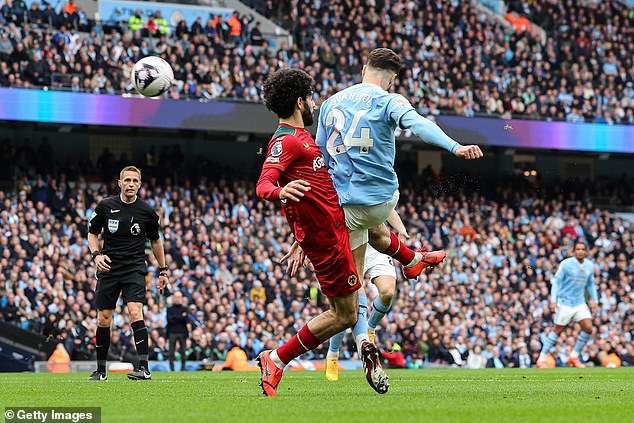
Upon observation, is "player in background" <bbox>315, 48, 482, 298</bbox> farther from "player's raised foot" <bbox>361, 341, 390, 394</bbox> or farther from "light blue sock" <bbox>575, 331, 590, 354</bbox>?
"light blue sock" <bbox>575, 331, 590, 354</bbox>

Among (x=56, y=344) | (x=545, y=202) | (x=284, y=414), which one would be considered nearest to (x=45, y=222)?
(x=56, y=344)

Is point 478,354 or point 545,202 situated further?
point 545,202

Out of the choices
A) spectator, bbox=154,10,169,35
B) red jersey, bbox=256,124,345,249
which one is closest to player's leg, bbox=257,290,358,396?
red jersey, bbox=256,124,345,249

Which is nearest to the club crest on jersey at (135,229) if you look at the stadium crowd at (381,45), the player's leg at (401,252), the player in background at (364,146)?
the player's leg at (401,252)

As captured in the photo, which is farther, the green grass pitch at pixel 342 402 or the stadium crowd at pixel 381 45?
the stadium crowd at pixel 381 45

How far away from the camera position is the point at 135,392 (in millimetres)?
8758

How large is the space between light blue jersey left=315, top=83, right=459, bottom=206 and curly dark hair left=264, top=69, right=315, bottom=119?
63 cm

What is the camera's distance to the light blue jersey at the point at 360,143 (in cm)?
838

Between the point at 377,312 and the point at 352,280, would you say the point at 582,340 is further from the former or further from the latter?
the point at 352,280

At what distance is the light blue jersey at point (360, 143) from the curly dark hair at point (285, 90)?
63cm

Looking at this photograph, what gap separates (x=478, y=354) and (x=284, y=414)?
18.4 meters

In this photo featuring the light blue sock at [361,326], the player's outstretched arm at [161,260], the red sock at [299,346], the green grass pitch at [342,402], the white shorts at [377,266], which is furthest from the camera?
the white shorts at [377,266]

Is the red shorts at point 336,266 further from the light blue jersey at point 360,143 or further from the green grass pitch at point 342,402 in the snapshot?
the green grass pitch at point 342,402

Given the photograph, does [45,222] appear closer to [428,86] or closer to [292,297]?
[292,297]
